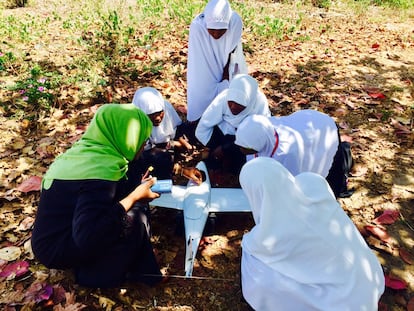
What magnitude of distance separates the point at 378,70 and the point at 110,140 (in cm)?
464

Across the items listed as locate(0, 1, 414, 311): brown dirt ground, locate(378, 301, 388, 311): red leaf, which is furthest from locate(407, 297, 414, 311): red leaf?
locate(378, 301, 388, 311): red leaf

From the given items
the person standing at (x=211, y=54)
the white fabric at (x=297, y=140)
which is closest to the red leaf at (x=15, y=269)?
the white fabric at (x=297, y=140)

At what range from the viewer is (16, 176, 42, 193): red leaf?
321 cm

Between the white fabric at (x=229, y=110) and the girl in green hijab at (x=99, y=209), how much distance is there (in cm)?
113

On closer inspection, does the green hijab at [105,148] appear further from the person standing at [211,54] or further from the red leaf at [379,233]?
the red leaf at [379,233]

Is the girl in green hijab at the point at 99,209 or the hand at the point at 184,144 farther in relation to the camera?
the hand at the point at 184,144

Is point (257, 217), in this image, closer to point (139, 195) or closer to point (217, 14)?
point (139, 195)

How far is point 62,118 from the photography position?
4.11m

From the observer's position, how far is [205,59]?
3.78 meters

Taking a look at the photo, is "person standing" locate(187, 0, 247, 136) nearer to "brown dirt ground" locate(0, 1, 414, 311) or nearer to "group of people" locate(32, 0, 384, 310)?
"brown dirt ground" locate(0, 1, 414, 311)

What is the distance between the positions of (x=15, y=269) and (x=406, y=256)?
3065 mm

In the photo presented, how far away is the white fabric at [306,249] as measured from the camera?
5.80ft

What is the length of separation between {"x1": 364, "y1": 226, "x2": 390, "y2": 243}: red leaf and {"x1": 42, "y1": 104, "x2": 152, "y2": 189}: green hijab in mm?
2077

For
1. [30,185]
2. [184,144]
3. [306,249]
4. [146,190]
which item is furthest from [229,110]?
[30,185]
